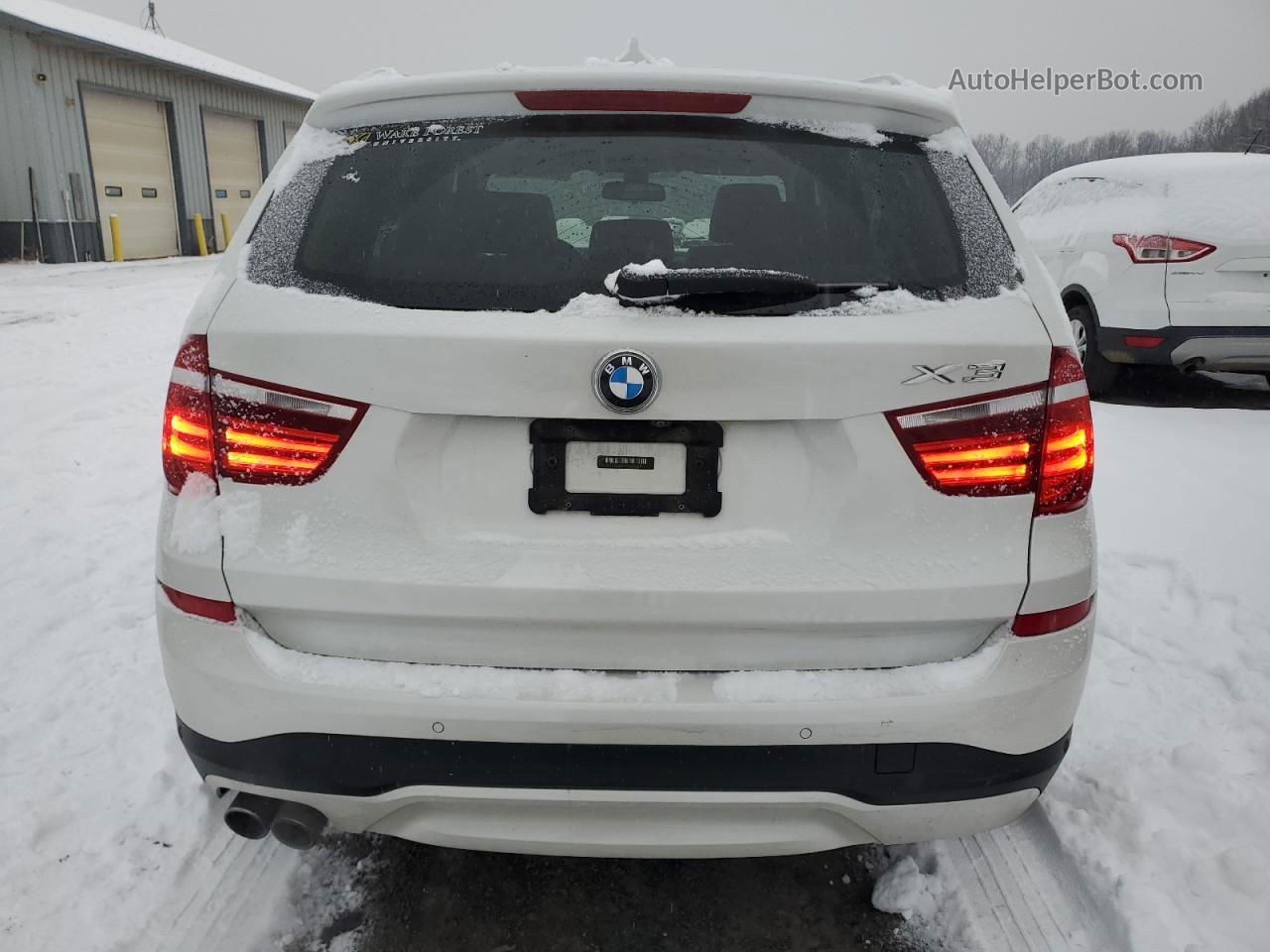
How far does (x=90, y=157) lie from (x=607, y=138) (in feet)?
68.2

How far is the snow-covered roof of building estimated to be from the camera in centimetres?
1691

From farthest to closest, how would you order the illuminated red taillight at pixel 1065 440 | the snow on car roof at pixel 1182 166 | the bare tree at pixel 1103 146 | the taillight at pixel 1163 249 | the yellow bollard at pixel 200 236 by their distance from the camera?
the bare tree at pixel 1103 146, the yellow bollard at pixel 200 236, the snow on car roof at pixel 1182 166, the taillight at pixel 1163 249, the illuminated red taillight at pixel 1065 440

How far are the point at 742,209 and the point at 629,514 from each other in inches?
29.7

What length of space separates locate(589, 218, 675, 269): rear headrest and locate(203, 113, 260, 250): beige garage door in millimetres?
22936

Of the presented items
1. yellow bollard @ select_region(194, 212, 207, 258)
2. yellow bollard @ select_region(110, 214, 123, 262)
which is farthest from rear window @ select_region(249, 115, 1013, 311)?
yellow bollard @ select_region(194, 212, 207, 258)

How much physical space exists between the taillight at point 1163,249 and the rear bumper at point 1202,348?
0.49 m

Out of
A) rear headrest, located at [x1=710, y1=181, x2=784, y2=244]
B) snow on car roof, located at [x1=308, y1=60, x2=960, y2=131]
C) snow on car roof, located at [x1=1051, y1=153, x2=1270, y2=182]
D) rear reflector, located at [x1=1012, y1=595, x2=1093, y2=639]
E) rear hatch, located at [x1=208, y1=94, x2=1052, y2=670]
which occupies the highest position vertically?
snow on car roof, located at [x1=1051, y1=153, x2=1270, y2=182]

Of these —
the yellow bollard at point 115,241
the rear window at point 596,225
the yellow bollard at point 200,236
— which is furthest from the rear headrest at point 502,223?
the yellow bollard at point 200,236

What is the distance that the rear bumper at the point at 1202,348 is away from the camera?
20.2 feet

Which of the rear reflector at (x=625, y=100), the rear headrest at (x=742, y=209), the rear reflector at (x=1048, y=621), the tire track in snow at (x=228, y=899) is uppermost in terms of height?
the rear reflector at (x=625, y=100)

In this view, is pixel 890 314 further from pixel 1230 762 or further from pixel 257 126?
pixel 257 126

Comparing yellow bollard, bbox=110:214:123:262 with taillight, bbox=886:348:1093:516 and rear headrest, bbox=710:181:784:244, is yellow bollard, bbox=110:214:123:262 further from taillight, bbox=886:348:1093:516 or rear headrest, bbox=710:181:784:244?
taillight, bbox=886:348:1093:516

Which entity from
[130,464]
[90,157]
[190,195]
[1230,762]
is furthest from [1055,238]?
[190,195]

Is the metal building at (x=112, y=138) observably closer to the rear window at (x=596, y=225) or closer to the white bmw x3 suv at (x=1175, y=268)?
the white bmw x3 suv at (x=1175, y=268)
